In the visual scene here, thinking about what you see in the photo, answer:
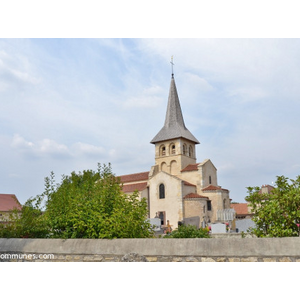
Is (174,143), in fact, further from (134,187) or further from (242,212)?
(242,212)

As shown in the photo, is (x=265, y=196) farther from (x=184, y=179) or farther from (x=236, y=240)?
(x=184, y=179)

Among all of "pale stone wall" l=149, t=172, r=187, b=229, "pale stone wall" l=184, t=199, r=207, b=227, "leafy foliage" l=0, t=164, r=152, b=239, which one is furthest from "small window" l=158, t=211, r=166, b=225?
"leafy foliage" l=0, t=164, r=152, b=239

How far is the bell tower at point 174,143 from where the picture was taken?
154 feet

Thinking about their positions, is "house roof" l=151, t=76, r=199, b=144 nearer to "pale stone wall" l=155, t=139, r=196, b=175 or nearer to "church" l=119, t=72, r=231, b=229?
"church" l=119, t=72, r=231, b=229

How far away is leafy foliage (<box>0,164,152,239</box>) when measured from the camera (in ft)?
22.8

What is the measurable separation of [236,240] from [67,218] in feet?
13.1

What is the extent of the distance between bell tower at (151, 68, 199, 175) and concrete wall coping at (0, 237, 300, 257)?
133 feet

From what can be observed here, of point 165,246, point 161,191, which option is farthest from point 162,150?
point 165,246

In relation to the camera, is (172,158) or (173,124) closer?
(172,158)

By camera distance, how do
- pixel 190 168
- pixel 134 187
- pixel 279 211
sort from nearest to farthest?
1. pixel 279 211
2. pixel 190 168
3. pixel 134 187

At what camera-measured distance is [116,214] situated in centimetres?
709

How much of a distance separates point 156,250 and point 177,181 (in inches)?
1425

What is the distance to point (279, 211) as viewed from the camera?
6535mm

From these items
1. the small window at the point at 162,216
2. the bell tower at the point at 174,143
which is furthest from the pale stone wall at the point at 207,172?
the small window at the point at 162,216
